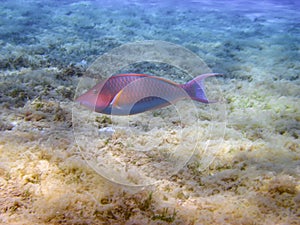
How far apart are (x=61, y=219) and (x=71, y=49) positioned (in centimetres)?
528

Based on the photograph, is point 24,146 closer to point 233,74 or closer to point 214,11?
point 233,74

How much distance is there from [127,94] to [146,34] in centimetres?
755

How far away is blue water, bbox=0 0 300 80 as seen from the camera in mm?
5840

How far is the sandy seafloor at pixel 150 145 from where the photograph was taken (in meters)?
1.95

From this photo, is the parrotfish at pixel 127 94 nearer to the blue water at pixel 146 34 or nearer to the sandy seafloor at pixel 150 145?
the sandy seafloor at pixel 150 145

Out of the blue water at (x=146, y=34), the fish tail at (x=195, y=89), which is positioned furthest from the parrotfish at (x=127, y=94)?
the blue water at (x=146, y=34)

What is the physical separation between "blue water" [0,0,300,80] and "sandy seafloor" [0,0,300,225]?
0.08 meters

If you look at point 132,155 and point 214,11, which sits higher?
point 214,11

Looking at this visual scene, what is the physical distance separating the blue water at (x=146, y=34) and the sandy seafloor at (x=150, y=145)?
8cm

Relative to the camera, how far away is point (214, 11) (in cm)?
1574

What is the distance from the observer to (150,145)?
2.84 m

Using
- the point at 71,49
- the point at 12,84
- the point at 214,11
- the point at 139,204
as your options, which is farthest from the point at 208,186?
the point at 214,11

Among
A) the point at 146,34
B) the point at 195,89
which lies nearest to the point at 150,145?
the point at 195,89

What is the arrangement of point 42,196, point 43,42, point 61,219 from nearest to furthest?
point 61,219 < point 42,196 < point 43,42
